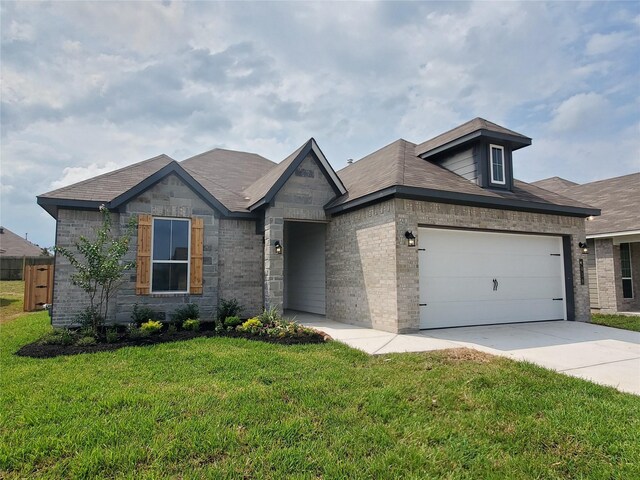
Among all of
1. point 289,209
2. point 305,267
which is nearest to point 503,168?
point 289,209

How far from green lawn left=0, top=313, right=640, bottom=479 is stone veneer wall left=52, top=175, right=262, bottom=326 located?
3399 millimetres

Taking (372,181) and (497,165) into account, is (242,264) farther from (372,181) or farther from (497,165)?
(497,165)

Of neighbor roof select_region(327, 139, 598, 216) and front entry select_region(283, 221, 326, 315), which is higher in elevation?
neighbor roof select_region(327, 139, 598, 216)

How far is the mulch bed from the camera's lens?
254 inches

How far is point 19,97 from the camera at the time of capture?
27.7ft

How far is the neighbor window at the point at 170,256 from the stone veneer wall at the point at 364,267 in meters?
4.24

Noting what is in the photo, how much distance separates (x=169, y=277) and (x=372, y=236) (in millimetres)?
5463

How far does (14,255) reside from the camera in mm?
30688

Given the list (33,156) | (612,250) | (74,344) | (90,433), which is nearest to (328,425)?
(90,433)

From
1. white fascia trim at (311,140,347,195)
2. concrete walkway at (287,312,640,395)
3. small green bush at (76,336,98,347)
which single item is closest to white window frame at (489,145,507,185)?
concrete walkway at (287,312,640,395)

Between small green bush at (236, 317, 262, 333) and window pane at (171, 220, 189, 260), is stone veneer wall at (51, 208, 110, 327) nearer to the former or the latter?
window pane at (171, 220, 189, 260)

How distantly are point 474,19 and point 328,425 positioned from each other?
936cm

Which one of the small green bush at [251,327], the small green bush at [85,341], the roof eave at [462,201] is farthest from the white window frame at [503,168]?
the small green bush at [85,341]

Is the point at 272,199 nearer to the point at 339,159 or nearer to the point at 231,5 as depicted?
the point at 231,5
